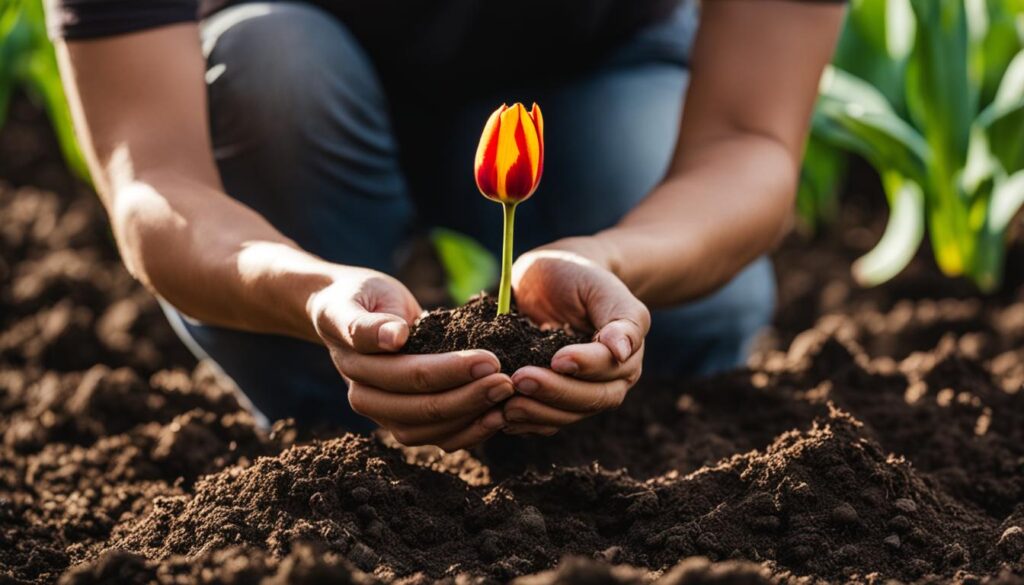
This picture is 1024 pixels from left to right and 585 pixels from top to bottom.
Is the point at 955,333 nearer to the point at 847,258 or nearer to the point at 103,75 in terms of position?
the point at 847,258

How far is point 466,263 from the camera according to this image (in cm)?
269

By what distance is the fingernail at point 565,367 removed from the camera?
47.7 inches

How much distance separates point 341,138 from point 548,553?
2.86 ft

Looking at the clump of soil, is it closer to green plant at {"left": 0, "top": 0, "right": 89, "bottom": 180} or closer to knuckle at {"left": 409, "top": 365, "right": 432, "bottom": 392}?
knuckle at {"left": 409, "top": 365, "right": 432, "bottom": 392}

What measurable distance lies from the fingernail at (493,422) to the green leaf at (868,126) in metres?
1.25

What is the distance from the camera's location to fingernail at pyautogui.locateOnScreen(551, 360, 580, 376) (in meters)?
1.21

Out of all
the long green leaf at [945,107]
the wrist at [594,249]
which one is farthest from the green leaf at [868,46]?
the wrist at [594,249]

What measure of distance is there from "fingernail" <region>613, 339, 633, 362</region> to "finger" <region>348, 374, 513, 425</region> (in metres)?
0.11

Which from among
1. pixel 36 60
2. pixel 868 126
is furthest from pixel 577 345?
pixel 36 60

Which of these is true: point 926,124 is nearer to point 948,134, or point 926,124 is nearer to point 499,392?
point 948,134

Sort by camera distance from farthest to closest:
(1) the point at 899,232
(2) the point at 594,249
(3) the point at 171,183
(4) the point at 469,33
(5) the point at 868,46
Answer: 1. (5) the point at 868,46
2. (1) the point at 899,232
3. (4) the point at 469,33
4. (3) the point at 171,183
5. (2) the point at 594,249

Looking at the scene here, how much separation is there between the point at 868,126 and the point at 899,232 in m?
0.27

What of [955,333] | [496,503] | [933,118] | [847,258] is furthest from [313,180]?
[847,258]

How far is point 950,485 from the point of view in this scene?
1.55 metres
